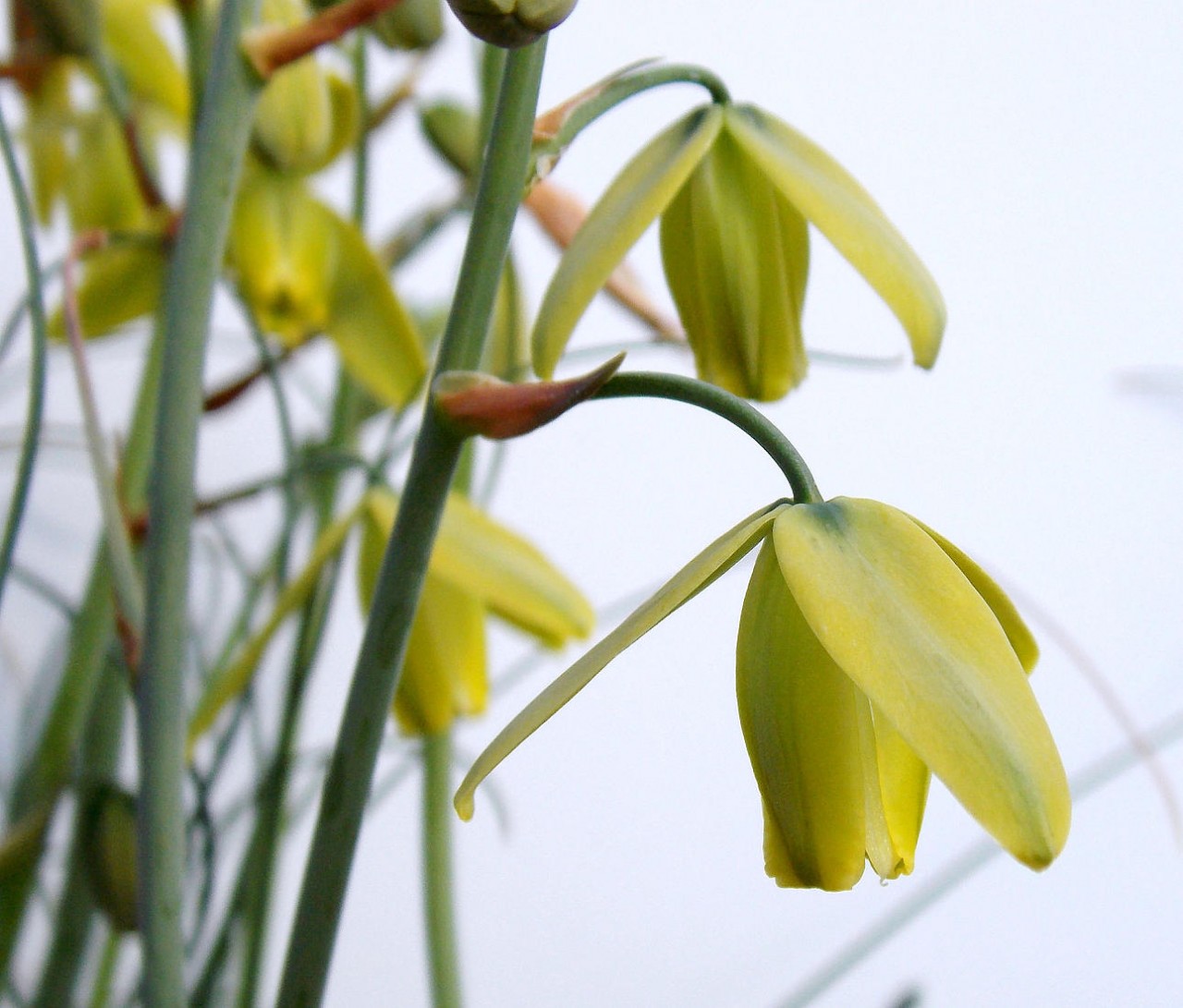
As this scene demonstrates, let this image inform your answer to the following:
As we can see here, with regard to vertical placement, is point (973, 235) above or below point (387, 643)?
above

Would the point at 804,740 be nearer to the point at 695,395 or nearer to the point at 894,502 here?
the point at 695,395

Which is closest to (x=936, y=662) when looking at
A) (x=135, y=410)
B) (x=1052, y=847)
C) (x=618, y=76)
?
(x=1052, y=847)

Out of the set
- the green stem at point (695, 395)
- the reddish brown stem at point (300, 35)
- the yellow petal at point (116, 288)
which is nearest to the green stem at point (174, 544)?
the reddish brown stem at point (300, 35)

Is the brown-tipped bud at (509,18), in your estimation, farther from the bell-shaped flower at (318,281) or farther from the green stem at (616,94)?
the bell-shaped flower at (318,281)

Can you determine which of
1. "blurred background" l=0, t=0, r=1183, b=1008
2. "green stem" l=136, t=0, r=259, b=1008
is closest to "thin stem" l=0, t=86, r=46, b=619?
"green stem" l=136, t=0, r=259, b=1008

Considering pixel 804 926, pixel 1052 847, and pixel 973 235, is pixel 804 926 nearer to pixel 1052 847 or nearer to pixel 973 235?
pixel 973 235

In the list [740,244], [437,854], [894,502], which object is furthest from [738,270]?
[894,502]

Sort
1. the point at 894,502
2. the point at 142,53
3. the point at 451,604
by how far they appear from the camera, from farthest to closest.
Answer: the point at 894,502
the point at 142,53
the point at 451,604
